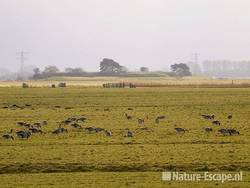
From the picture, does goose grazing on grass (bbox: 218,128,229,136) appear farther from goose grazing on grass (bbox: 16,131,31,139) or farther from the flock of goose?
goose grazing on grass (bbox: 16,131,31,139)

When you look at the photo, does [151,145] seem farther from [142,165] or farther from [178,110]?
[178,110]

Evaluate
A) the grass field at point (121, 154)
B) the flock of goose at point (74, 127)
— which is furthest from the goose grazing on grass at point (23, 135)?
the grass field at point (121, 154)

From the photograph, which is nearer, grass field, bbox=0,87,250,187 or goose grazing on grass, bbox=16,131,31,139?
grass field, bbox=0,87,250,187

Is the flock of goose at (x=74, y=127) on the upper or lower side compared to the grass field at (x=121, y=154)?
upper

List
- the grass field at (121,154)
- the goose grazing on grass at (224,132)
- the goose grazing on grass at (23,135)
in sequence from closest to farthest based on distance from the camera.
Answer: the grass field at (121,154) < the goose grazing on grass at (23,135) < the goose grazing on grass at (224,132)

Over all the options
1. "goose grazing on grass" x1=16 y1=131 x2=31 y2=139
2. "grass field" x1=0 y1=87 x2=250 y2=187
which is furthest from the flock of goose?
"grass field" x1=0 y1=87 x2=250 y2=187

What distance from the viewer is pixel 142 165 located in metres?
26.0

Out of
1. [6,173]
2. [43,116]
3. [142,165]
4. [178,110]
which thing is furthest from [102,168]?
[178,110]

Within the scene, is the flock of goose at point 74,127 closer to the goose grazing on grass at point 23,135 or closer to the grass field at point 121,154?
the goose grazing on grass at point 23,135

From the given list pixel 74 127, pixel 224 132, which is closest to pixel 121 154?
pixel 224 132

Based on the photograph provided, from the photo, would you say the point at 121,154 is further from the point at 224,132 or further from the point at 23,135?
the point at 224,132

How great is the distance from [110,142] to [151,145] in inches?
116

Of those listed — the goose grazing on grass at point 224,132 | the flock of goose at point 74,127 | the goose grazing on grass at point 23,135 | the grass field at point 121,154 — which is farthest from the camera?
the goose grazing on grass at point 224,132

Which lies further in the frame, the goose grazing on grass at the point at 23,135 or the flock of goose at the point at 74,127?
the flock of goose at the point at 74,127
